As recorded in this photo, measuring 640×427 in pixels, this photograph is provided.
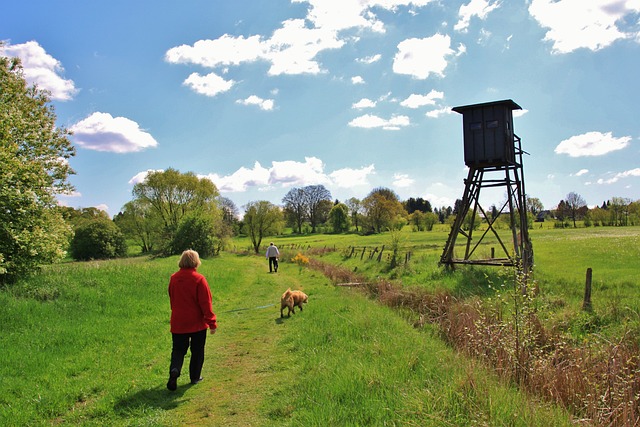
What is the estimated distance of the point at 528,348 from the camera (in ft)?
23.2

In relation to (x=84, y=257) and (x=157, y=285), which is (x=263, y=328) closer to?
(x=157, y=285)

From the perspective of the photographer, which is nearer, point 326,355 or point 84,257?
point 326,355

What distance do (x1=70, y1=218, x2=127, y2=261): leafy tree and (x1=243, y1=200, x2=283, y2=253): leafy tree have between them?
68.9 feet

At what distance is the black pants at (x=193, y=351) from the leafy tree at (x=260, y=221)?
56030 mm

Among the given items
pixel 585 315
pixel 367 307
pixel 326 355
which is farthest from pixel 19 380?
pixel 585 315

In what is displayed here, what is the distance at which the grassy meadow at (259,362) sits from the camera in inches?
193

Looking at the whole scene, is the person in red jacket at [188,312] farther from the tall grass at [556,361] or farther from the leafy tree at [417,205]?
the leafy tree at [417,205]

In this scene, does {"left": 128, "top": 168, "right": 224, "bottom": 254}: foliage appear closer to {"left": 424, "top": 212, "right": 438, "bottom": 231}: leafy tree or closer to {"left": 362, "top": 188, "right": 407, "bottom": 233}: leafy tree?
{"left": 362, "top": 188, "right": 407, "bottom": 233}: leafy tree

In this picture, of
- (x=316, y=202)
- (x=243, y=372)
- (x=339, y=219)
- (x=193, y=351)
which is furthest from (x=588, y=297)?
(x=316, y=202)

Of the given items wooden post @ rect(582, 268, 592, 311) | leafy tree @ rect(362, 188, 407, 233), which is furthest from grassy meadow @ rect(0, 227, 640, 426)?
leafy tree @ rect(362, 188, 407, 233)

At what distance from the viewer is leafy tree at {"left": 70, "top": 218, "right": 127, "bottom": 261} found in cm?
4531

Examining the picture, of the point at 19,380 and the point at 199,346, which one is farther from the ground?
the point at 199,346

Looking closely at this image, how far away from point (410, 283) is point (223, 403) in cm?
1293

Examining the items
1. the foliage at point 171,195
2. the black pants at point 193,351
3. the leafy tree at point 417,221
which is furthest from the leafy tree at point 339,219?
the black pants at point 193,351
